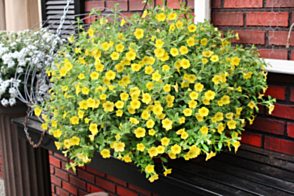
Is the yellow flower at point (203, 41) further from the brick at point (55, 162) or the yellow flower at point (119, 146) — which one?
the brick at point (55, 162)

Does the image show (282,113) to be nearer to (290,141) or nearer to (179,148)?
(290,141)

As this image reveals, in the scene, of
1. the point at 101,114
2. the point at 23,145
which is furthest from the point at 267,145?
the point at 23,145

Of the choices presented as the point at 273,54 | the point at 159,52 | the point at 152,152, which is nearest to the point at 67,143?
the point at 152,152

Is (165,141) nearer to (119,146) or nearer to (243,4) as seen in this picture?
(119,146)

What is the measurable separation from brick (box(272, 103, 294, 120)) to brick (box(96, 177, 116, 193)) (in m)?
1.19

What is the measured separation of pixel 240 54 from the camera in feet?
4.09

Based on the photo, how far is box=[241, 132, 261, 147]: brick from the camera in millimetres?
1430

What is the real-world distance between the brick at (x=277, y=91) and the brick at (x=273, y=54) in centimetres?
13

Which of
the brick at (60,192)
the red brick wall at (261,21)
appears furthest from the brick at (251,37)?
the brick at (60,192)

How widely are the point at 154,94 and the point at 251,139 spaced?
0.63 metres

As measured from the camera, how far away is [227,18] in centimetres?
143

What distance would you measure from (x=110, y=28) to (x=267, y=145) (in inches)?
33.7

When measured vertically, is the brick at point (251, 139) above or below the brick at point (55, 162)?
above

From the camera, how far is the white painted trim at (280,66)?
125 cm
